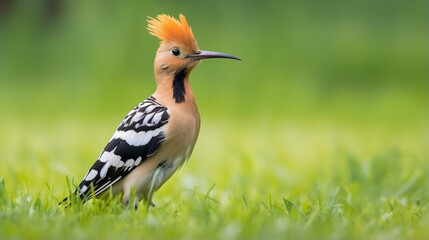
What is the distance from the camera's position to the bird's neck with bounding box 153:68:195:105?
574 centimetres

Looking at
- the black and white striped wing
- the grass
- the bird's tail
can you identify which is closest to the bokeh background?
the grass

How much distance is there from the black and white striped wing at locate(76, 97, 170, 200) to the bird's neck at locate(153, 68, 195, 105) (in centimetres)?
10

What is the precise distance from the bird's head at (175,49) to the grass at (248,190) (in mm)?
897

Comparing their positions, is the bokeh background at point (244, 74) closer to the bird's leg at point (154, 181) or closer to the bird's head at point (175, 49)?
the bird's head at point (175, 49)

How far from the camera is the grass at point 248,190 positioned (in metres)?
4.70

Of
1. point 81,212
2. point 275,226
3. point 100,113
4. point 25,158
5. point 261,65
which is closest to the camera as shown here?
point 275,226

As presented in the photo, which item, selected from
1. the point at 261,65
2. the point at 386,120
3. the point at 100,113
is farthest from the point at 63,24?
the point at 386,120

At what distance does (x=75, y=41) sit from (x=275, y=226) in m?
7.24

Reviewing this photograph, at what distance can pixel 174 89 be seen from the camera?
5789 mm

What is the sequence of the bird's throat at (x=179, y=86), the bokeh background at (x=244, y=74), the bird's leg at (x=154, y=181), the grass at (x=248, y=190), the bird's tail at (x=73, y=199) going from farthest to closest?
the bokeh background at (x=244, y=74)
the bird's throat at (x=179, y=86)
the bird's leg at (x=154, y=181)
the bird's tail at (x=73, y=199)
the grass at (x=248, y=190)

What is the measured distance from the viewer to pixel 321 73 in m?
11.5

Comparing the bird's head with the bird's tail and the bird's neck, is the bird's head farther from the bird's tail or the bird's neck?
the bird's tail

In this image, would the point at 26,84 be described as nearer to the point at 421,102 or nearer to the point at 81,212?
the point at 421,102

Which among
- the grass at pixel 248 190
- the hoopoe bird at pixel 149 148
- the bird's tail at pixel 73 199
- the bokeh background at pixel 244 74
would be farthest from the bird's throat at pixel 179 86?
the bokeh background at pixel 244 74
